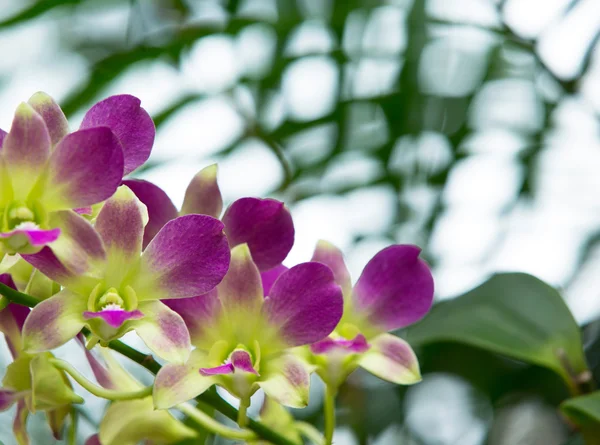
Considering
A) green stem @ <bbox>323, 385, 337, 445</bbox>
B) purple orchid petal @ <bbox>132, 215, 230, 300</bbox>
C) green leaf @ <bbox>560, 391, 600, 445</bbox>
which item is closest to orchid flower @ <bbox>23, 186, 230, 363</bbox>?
purple orchid petal @ <bbox>132, 215, 230, 300</bbox>

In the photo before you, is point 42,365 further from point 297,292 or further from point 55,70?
point 55,70

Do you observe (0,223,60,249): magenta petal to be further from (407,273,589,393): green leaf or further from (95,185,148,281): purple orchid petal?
(407,273,589,393): green leaf

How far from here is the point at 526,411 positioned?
2.89 ft

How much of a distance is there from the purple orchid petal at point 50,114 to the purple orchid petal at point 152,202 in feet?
0.13

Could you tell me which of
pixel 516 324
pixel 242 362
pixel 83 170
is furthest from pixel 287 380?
pixel 516 324

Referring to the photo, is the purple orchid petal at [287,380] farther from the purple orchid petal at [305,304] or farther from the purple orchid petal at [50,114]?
the purple orchid petal at [50,114]

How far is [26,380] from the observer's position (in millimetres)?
368

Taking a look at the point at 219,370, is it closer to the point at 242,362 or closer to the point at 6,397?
the point at 242,362

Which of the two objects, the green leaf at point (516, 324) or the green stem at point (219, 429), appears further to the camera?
the green leaf at point (516, 324)

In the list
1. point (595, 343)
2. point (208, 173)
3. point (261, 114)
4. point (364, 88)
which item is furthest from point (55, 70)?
point (595, 343)

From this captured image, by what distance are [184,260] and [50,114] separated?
10 centimetres

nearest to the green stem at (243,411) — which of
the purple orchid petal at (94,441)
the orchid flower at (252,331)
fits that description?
the orchid flower at (252,331)

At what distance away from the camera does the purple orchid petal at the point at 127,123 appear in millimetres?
333

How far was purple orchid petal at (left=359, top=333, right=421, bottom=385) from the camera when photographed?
373mm
